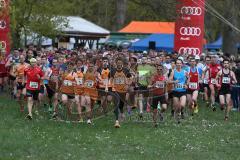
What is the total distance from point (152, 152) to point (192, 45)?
1692 centimetres

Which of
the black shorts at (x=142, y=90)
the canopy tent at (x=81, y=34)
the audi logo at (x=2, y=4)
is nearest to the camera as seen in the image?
the black shorts at (x=142, y=90)

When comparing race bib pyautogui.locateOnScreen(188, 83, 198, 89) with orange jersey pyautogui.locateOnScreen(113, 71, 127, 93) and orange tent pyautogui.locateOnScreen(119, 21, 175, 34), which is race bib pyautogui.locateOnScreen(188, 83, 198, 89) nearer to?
orange jersey pyautogui.locateOnScreen(113, 71, 127, 93)

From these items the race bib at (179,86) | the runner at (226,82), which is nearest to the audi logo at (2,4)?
the race bib at (179,86)

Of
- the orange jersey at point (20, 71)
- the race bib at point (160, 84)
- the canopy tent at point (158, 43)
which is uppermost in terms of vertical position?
the canopy tent at point (158, 43)

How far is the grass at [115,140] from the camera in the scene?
44.7 ft

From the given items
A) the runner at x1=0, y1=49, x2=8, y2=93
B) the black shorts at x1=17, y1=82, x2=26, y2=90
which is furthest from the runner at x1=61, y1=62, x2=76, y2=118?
the runner at x1=0, y1=49, x2=8, y2=93

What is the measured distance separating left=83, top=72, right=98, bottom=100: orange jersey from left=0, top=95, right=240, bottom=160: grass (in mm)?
849

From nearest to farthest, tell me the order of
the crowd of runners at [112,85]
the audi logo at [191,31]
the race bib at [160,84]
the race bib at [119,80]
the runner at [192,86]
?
the race bib at [119,80] < the crowd of runners at [112,85] < the race bib at [160,84] < the runner at [192,86] < the audi logo at [191,31]

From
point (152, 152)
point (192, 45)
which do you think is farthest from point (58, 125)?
point (192, 45)

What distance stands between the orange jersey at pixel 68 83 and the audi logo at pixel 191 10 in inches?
465

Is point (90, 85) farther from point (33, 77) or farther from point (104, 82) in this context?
point (33, 77)

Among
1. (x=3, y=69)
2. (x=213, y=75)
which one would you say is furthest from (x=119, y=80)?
(x=3, y=69)

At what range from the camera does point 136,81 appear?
2097cm

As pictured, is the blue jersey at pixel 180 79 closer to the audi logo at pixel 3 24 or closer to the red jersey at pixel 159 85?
the red jersey at pixel 159 85
